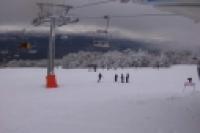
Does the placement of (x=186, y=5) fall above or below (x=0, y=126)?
above

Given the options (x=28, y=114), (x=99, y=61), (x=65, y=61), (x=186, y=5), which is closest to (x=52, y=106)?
(x=28, y=114)

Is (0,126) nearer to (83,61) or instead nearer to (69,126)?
(69,126)

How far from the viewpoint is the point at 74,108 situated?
15.6 meters

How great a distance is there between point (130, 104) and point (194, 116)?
334cm

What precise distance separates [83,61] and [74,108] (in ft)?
204

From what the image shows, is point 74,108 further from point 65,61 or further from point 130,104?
point 65,61

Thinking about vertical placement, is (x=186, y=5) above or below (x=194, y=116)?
above

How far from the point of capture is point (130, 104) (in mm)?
15945

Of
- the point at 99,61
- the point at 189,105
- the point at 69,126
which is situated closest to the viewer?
the point at 69,126

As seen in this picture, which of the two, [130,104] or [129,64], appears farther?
[129,64]

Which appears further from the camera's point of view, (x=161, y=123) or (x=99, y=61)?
(x=99, y=61)

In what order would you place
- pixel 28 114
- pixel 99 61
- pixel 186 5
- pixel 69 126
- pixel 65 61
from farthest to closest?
1. pixel 65 61
2. pixel 99 61
3. pixel 28 114
4. pixel 69 126
5. pixel 186 5

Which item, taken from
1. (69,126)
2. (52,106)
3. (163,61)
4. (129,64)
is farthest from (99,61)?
(69,126)

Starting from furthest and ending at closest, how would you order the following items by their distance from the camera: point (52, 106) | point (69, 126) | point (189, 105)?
1. point (52, 106)
2. point (189, 105)
3. point (69, 126)
